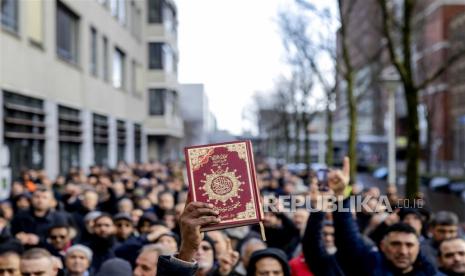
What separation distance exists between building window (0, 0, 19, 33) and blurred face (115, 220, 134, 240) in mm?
11089

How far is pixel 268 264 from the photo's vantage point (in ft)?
18.0

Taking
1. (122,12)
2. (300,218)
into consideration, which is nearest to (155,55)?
(122,12)

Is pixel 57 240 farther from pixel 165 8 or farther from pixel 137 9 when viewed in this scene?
pixel 165 8

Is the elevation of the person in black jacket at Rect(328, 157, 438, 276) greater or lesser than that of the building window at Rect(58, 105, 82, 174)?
lesser

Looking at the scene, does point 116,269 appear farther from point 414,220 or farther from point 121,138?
point 121,138

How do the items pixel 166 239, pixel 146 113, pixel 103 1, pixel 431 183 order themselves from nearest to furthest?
pixel 166 239 → pixel 103 1 → pixel 431 183 → pixel 146 113

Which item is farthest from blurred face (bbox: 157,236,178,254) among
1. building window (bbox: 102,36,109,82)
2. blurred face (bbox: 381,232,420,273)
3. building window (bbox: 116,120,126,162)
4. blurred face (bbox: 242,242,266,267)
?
building window (bbox: 116,120,126,162)

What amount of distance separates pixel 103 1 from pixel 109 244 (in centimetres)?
2402

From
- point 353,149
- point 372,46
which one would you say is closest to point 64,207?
point 353,149

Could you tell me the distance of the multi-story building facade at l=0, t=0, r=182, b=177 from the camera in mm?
19234

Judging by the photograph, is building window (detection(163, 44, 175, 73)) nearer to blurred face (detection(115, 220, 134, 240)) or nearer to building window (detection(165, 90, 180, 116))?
building window (detection(165, 90, 180, 116))

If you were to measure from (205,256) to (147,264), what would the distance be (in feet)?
2.10

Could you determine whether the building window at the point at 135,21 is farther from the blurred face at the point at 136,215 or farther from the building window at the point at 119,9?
the blurred face at the point at 136,215

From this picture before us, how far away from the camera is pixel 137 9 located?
42406 mm
